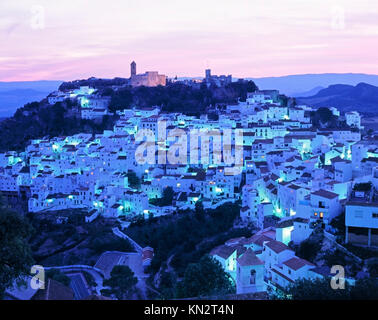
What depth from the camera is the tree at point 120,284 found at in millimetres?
9062

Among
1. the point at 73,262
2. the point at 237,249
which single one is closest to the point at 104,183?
the point at 73,262

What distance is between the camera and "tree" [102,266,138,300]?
9.06m

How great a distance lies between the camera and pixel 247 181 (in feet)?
51.7

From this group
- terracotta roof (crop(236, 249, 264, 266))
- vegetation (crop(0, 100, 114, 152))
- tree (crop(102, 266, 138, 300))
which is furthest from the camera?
vegetation (crop(0, 100, 114, 152))

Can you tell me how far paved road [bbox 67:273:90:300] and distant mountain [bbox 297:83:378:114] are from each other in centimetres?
2461

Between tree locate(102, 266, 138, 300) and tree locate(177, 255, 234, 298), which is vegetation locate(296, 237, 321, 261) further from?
tree locate(102, 266, 138, 300)

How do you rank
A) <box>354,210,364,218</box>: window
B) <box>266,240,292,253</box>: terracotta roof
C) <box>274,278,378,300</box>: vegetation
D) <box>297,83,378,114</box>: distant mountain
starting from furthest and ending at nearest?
<box>297,83,378,114</box>: distant mountain < <box>266,240,292,253</box>: terracotta roof < <box>354,210,364,218</box>: window < <box>274,278,378,300</box>: vegetation

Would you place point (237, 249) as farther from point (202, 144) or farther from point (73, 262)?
point (202, 144)

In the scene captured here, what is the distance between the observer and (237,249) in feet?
31.9

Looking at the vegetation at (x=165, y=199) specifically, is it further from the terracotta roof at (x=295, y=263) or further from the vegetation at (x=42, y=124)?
the vegetation at (x=42, y=124)

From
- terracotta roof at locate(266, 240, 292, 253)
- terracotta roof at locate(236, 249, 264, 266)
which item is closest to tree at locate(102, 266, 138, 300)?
terracotta roof at locate(236, 249, 264, 266)

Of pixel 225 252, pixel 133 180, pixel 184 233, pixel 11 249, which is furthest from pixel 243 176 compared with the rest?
pixel 11 249

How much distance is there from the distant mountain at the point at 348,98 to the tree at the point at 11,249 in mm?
30521

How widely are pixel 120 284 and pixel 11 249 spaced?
5.68 meters
